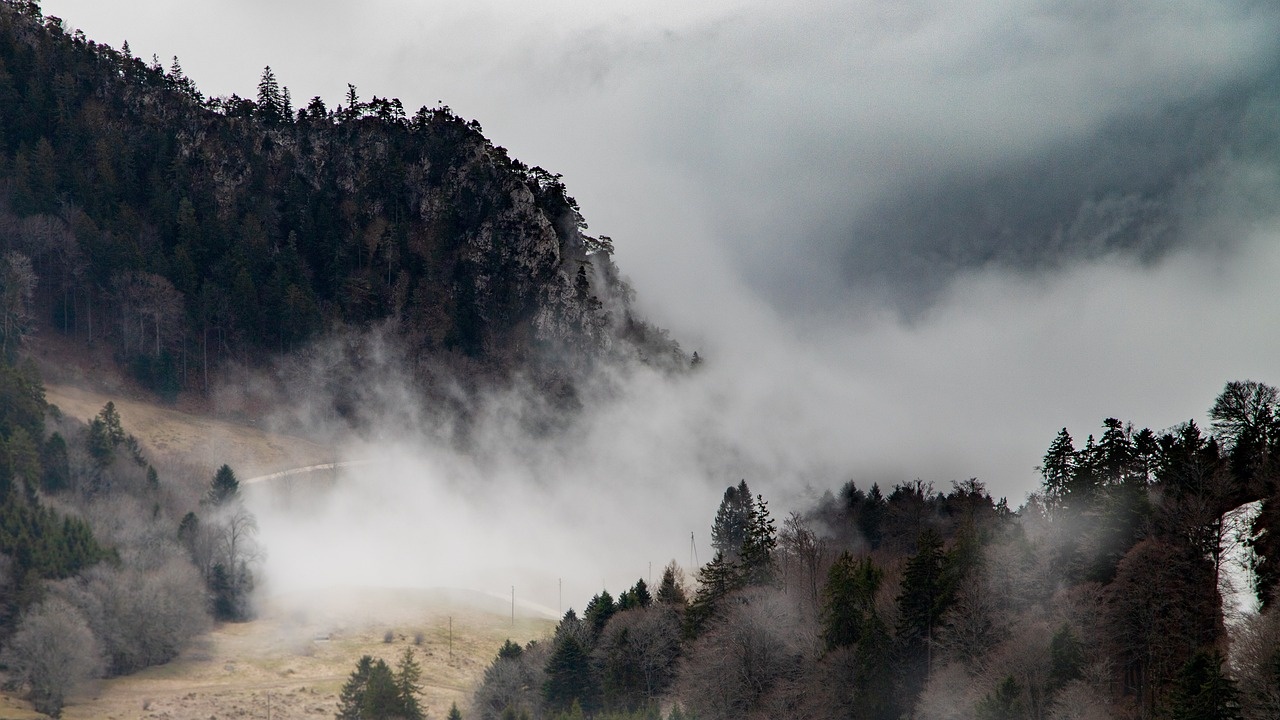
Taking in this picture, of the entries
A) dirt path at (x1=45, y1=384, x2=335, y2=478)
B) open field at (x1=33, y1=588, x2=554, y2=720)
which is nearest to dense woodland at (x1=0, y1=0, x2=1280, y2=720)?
open field at (x1=33, y1=588, x2=554, y2=720)

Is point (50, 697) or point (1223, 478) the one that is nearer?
point (1223, 478)

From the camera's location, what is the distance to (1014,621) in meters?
77.7

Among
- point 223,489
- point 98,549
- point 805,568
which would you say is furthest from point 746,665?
point 223,489

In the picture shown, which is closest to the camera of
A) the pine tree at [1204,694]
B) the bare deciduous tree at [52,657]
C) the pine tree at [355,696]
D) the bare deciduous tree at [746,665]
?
the pine tree at [1204,694]

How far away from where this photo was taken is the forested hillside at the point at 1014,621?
6762 centimetres

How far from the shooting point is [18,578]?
373ft

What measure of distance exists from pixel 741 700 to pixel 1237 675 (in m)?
36.0

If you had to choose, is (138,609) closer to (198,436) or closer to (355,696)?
(355,696)

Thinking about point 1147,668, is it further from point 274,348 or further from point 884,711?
point 274,348

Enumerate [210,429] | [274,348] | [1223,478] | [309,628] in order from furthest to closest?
[274,348] < [210,429] < [309,628] < [1223,478]

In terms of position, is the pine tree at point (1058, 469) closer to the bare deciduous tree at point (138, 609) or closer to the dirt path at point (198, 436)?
the bare deciduous tree at point (138, 609)

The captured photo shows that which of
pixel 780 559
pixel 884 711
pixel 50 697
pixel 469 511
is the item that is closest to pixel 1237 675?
pixel 884 711

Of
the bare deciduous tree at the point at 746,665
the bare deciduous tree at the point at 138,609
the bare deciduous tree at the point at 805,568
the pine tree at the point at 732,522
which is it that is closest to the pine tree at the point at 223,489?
the bare deciduous tree at the point at 138,609

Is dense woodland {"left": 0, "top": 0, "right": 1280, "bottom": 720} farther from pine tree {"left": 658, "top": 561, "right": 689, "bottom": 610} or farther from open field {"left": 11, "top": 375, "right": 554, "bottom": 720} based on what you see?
open field {"left": 11, "top": 375, "right": 554, "bottom": 720}
